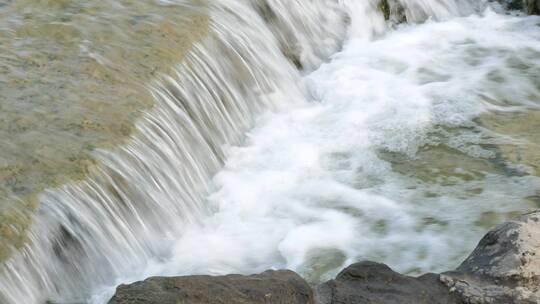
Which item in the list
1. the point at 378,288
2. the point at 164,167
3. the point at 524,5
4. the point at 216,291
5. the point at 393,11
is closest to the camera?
the point at 216,291

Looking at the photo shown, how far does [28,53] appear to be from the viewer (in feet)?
20.0

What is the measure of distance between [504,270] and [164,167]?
8.43 ft

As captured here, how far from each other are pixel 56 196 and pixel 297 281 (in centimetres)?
176

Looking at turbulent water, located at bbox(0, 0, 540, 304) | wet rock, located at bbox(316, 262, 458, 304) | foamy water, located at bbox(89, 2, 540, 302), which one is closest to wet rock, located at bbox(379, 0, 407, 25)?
turbulent water, located at bbox(0, 0, 540, 304)

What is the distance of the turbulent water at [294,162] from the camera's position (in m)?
4.84

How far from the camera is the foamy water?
5078 mm

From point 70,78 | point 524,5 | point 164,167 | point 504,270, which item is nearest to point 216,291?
point 504,270

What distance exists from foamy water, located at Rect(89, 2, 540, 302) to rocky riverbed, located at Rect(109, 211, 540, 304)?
3.48 ft

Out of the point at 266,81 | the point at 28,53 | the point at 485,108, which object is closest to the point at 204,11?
the point at 266,81

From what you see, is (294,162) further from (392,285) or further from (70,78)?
(392,285)

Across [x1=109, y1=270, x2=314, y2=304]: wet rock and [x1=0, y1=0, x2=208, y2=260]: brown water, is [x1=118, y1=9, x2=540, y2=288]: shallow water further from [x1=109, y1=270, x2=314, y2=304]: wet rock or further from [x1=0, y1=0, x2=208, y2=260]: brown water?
[x1=109, y1=270, x2=314, y2=304]: wet rock

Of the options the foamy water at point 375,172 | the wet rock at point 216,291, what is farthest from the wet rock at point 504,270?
the foamy water at point 375,172

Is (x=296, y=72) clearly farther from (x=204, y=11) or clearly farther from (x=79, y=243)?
(x=79, y=243)

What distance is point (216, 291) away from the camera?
3309 mm
